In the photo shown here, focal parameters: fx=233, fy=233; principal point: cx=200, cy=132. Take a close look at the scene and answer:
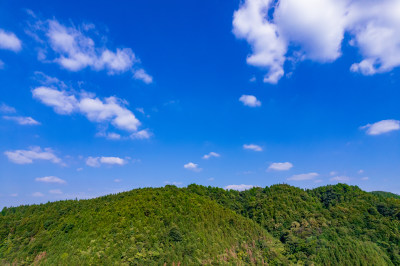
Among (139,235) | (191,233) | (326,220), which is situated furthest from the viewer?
(326,220)

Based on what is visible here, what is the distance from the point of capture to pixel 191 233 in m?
43.6

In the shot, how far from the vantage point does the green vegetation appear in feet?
125

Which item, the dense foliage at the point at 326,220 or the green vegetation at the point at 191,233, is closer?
the green vegetation at the point at 191,233

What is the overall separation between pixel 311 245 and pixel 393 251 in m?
18.2

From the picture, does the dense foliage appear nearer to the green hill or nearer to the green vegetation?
the green vegetation

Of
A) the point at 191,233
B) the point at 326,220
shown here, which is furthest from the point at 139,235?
the point at 326,220

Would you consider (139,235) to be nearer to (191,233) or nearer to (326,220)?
(191,233)

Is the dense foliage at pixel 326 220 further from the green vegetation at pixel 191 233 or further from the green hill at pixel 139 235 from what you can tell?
the green hill at pixel 139 235

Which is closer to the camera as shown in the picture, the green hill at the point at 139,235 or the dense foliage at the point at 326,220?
the green hill at the point at 139,235

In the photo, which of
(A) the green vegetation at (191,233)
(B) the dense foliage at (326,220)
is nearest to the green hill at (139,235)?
(A) the green vegetation at (191,233)

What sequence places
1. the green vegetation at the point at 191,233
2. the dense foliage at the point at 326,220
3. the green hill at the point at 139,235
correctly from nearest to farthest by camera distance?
the green hill at the point at 139,235, the green vegetation at the point at 191,233, the dense foliage at the point at 326,220

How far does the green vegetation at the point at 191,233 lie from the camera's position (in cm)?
3809

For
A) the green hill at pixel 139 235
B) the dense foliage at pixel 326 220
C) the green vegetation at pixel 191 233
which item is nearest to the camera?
the green hill at pixel 139 235

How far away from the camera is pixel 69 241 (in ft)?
131
